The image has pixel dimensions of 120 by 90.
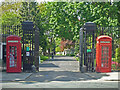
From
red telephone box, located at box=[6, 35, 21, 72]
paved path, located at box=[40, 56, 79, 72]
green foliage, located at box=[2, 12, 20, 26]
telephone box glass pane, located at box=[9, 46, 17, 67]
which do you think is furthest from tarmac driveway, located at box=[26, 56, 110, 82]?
green foliage, located at box=[2, 12, 20, 26]

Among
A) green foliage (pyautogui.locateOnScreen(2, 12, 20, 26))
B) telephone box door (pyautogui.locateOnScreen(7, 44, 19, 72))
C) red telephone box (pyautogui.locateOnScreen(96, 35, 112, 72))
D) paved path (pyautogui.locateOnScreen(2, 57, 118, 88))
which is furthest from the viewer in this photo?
green foliage (pyautogui.locateOnScreen(2, 12, 20, 26))

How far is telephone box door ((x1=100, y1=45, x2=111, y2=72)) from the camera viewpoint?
1959cm

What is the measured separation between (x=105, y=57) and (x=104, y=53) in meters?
0.34

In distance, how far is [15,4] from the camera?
53.0 m

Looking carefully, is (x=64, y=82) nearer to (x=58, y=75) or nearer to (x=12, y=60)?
(x=58, y=75)

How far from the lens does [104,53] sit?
19656mm

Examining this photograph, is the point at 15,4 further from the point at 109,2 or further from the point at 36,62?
the point at 36,62

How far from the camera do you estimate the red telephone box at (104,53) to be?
19.5m

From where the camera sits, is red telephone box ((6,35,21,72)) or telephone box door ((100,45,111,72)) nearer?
red telephone box ((6,35,21,72))

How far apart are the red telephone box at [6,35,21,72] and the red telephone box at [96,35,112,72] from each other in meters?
6.28

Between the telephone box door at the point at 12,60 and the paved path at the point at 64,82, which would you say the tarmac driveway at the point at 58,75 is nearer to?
the paved path at the point at 64,82

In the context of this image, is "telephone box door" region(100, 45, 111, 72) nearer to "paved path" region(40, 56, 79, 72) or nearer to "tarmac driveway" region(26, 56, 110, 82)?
"tarmac driveway" region(26, 56, 110, 82)

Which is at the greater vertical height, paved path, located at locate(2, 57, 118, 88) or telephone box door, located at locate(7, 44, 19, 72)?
telephone box door, located at locate(7, 44, 19, 72)

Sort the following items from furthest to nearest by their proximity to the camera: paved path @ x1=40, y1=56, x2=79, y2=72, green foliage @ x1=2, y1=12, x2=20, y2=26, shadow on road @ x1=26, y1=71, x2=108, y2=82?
green foliage @ x1=2, y1=12, x2=20, y2=26 < paved path @ x1=40, y1=56, x2=79, y2=72 < shadow on road @ x1=26, y1=71, x2=108, y2=82
